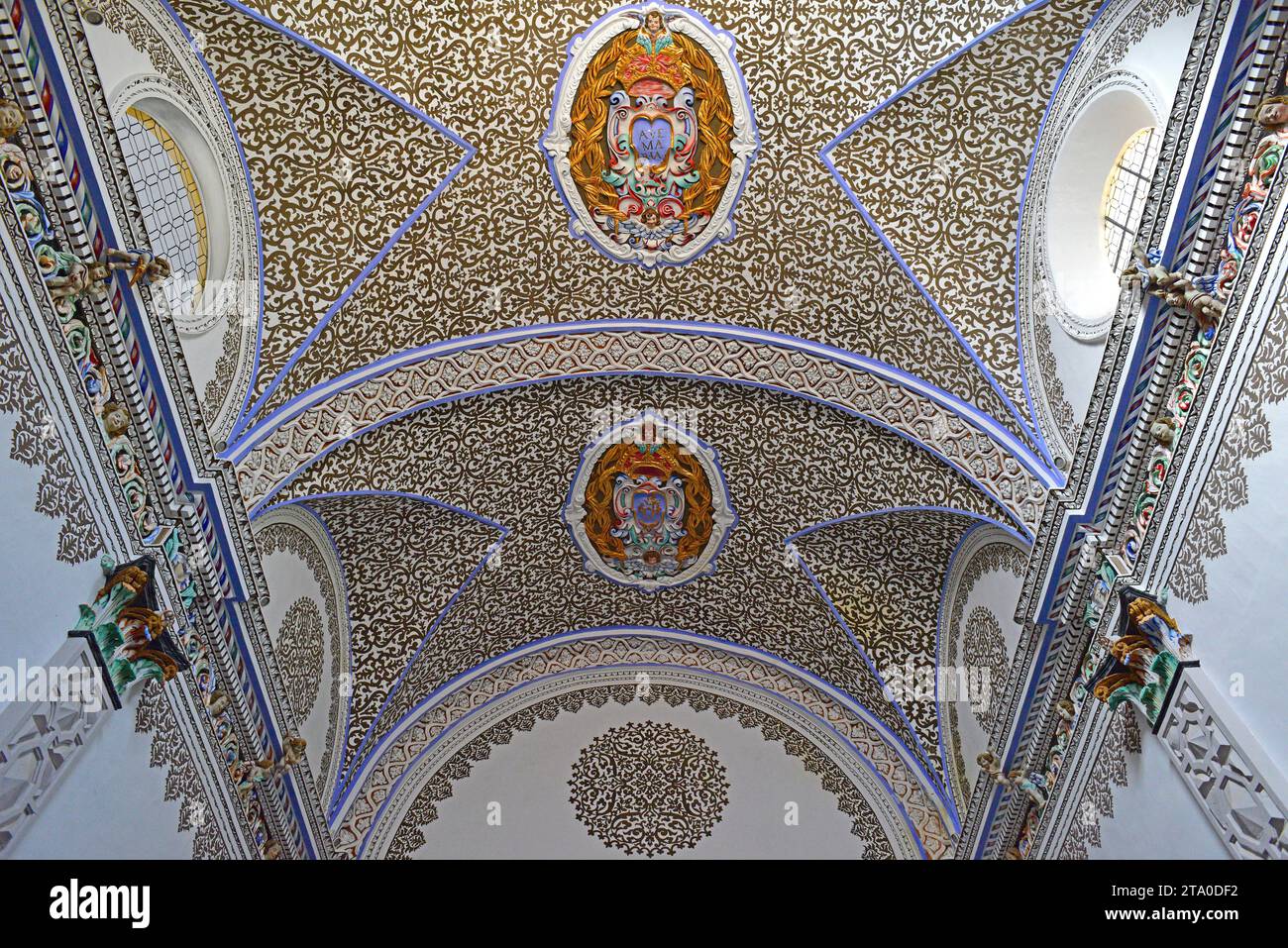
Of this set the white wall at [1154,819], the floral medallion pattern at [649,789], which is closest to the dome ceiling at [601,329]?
the floral medallion pattern at [649,789]

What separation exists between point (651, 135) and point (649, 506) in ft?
11.5

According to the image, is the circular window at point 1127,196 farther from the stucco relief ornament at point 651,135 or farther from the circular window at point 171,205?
the circular window at point 171,205

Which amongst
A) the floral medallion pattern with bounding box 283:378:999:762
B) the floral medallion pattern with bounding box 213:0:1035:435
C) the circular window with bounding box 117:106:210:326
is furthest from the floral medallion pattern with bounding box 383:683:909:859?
the circular window with bounding box 117:106:210:326

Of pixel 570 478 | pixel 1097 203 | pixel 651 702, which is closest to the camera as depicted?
pixel 1097 203

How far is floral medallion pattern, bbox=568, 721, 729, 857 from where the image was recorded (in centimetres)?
1098

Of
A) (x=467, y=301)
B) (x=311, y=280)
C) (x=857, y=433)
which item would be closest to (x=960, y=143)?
(x=857, y=433)

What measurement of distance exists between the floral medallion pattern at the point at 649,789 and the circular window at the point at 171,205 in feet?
19.3

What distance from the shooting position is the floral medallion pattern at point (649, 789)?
36.0 ft

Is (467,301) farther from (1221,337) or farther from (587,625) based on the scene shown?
→ (1221,337)

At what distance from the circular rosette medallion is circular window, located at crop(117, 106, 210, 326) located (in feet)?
12.4

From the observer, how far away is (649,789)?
11180mm

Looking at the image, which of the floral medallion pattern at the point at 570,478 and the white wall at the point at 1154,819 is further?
the floral medallion pattern at the point at 570,478

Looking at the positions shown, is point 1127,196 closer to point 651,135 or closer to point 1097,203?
point 1097,203

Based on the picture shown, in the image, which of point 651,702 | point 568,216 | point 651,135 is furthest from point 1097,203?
point 651,702
